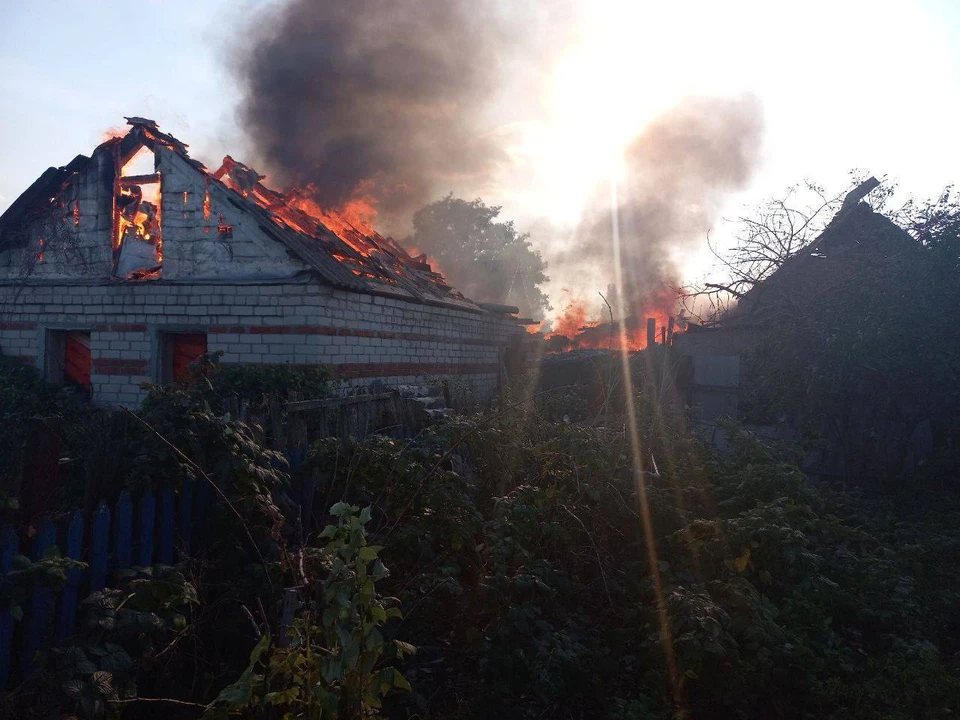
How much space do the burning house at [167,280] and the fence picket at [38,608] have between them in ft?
23.0

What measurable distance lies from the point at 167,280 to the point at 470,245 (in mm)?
44539

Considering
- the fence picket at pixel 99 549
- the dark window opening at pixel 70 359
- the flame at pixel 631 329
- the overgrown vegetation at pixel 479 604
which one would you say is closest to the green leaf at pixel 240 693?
the overgrown vegetation at pixel 479 604


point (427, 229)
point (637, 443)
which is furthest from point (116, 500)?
point (427, 229)

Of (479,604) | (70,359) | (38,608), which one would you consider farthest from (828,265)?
(70,359)

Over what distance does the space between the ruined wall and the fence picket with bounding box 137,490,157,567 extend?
6499mm

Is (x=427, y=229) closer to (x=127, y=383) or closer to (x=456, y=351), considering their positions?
(x=456, y=351)

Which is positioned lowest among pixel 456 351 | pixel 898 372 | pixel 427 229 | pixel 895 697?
pixel 895 697

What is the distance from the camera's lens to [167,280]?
10.7 meters

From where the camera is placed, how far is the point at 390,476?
4812mm

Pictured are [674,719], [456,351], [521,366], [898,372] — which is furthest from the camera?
[521,366]

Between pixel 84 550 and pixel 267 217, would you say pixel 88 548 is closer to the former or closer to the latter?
pixel 84 550

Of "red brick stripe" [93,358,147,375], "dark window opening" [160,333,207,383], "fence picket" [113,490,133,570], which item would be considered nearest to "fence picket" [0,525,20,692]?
"fence picket" [113,490,133,570]

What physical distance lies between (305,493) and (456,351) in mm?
10983

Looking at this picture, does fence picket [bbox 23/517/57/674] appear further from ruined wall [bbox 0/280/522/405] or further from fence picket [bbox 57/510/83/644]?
ruined wall [bbox 0/280/522/405]
